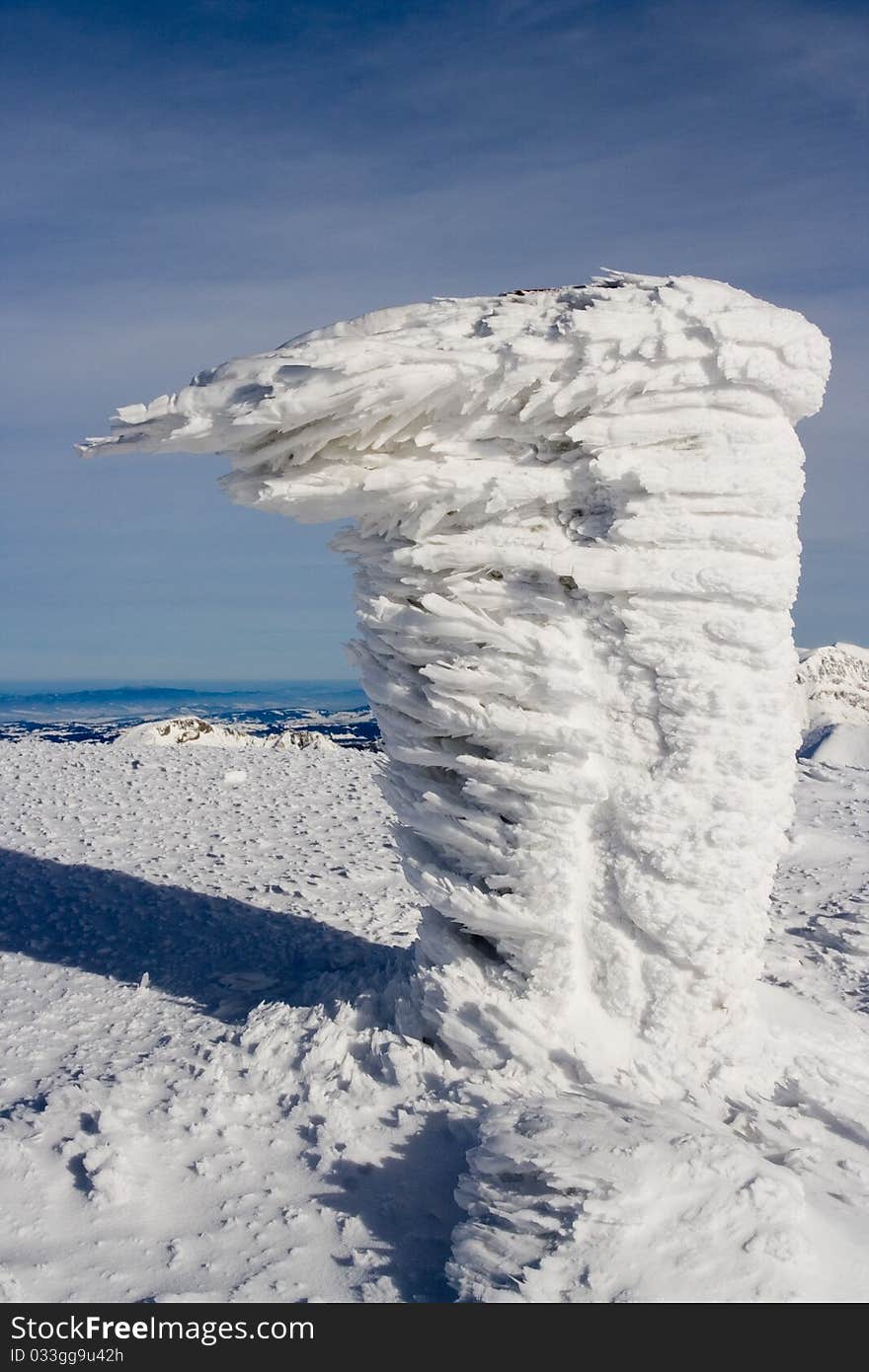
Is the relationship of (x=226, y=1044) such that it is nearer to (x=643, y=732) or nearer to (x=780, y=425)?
(x=643, y=732)

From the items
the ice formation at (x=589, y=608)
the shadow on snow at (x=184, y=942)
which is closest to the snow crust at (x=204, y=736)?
the shadow on snow at (x=184, y=942)

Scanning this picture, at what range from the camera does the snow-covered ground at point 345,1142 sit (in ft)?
14.2

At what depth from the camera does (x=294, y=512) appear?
241 inches

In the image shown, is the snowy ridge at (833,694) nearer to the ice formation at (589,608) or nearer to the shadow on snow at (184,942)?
the shadow on snow at (184,942)

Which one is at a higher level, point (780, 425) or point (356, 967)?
point (780, 425)

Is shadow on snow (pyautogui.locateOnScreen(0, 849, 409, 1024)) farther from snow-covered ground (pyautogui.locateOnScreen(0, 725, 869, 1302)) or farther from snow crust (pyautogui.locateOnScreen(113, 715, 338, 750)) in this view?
snow crust (pyautogui.locateOnScreen(113, 715, 338, 750))

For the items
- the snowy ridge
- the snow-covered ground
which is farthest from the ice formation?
the snowy ridge

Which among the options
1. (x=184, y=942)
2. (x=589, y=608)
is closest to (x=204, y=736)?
(x=184, y=942)

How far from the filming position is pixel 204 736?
19.7 metres

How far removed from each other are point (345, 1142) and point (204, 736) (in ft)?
48.3

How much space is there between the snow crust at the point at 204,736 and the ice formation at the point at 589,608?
39.3 feet

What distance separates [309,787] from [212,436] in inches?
367

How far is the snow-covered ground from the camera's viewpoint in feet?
14.2
